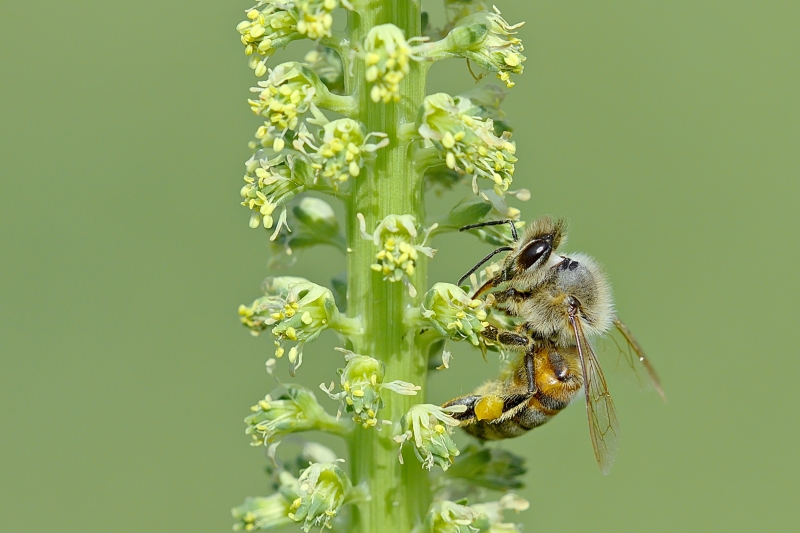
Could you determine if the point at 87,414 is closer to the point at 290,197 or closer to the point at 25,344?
the point at 25,344

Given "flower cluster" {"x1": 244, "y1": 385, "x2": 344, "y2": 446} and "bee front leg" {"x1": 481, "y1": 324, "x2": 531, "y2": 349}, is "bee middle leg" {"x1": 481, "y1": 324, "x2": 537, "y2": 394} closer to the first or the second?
"bee front leg" {"x1": 481, "y1": 324, "x2": 531, "y2": 349}

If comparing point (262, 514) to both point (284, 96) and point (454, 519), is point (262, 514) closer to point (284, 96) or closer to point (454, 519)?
point (454, 519)

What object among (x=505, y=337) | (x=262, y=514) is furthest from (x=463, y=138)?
(x=262, y=514)

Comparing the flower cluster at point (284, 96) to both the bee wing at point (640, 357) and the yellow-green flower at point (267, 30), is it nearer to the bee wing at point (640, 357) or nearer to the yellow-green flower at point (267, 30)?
the yellow-green flower at point (267, 30)

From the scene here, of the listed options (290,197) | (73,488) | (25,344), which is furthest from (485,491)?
(25,344)

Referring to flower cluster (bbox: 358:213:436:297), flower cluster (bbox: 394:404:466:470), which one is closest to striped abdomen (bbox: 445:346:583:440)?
flower cluster (bbox: 394:404:466:470)

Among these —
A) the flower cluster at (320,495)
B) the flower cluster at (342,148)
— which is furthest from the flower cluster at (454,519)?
the flower cluster at (342,148)
